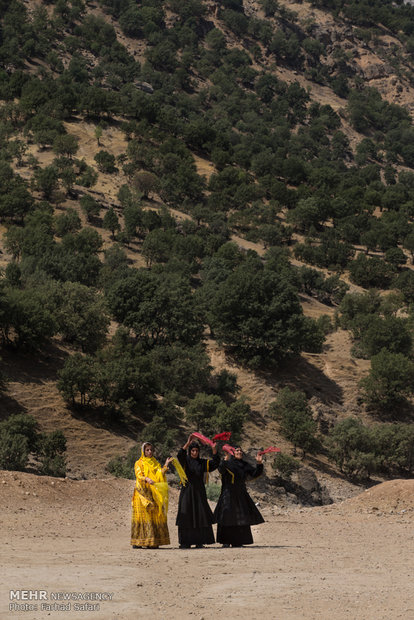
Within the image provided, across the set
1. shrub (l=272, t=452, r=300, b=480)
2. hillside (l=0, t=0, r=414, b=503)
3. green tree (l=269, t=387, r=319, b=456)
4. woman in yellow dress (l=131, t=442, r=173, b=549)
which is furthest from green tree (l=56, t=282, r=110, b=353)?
woman in yellow dress (l=131, t=442, r=173, b=549)

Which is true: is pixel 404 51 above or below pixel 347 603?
below

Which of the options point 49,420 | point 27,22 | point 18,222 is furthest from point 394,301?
point 27,22

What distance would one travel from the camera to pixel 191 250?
55781 millimetres

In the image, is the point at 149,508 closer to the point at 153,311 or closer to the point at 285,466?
the point at 285,466

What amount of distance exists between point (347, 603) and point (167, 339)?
102ft

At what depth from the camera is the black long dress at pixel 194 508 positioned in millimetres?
11633

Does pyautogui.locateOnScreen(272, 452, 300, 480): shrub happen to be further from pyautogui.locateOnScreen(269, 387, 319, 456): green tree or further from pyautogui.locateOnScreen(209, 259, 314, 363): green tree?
pyautogui.locateOnScreen(209, 259, 314, 363): green tree

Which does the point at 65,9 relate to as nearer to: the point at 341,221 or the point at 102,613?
the point at 341,221

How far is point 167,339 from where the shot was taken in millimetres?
38875

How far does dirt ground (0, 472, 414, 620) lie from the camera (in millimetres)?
7828

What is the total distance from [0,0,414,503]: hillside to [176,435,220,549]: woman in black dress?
46.2 feet

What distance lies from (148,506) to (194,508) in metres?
0.65

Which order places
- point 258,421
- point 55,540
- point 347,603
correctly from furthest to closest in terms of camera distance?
point 258,421 → point 55,540 → point 347,603

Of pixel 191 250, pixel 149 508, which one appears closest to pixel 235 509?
pixel 149 508
